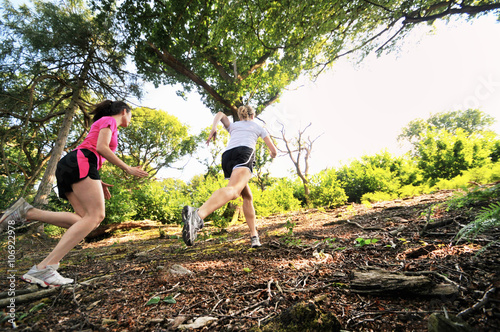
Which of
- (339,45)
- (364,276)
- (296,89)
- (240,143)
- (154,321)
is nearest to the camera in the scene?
(154,321)

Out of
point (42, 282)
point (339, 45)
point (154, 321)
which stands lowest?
point (154, 321)

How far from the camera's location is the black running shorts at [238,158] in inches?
102

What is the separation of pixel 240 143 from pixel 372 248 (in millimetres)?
1954

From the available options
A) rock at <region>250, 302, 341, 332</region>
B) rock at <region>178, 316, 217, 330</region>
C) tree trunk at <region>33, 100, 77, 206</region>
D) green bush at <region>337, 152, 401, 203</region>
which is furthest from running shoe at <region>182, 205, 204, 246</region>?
green bush at <region>337, 152, 401, 203</region>

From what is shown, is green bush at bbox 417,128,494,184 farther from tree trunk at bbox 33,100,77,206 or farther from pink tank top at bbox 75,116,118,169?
tree trunk at bbox 33,100,77,206

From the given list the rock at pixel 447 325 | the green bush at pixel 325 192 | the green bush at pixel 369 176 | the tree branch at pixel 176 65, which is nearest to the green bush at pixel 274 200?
the green bush at pixel 325 192

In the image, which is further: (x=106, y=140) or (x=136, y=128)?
(x=136, y=128)

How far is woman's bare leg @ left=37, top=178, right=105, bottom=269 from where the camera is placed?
178 cm

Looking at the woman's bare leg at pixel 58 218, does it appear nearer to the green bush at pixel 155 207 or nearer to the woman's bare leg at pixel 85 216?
the woman's bare leg at pixel 85 216

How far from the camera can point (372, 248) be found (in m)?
2.00

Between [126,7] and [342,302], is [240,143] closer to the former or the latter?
[342,302]

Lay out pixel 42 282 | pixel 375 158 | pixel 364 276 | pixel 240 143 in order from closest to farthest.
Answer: pixel 364 276, pixel 42 282, pixel 240 143, pixel 375 158

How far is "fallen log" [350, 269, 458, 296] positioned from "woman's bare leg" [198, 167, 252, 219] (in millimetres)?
1362

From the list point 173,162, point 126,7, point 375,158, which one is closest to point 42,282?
point 126,7
